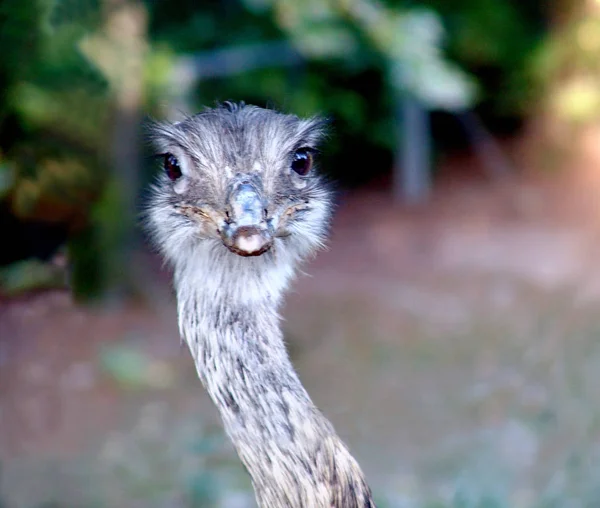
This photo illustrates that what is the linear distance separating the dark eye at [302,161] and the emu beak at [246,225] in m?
0.23

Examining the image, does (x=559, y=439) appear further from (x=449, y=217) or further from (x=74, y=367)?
(x=449, y=217)

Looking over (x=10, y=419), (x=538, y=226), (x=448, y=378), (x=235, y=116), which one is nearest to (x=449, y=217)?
(x=538, y=226)

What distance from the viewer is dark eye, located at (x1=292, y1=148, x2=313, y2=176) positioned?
6.36ft

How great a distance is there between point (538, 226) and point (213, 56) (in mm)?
3603

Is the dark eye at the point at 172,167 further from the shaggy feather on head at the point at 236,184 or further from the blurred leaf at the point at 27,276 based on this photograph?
the blurred leaf at the point at 27,276

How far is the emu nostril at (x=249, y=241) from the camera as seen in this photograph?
1620 millimetres

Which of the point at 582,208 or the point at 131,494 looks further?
the point at 582,208

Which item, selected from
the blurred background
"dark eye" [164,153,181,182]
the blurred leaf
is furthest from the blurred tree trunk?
"dark eye" [164,153,181,182]

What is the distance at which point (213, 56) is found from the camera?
25.8ft

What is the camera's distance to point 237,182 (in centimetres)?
175

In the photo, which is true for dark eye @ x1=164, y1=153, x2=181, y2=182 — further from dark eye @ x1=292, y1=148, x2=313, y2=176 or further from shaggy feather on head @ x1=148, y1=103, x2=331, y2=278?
dark eye @ x1=292, y1=148, x2=313, y2=176

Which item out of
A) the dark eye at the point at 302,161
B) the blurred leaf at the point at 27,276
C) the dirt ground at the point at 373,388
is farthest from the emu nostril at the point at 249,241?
the dirt ground at the point at 373,388

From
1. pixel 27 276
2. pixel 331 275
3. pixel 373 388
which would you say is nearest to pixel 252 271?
pixel 27 276

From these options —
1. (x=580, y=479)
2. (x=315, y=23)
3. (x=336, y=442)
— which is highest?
(x=315, y=23)
